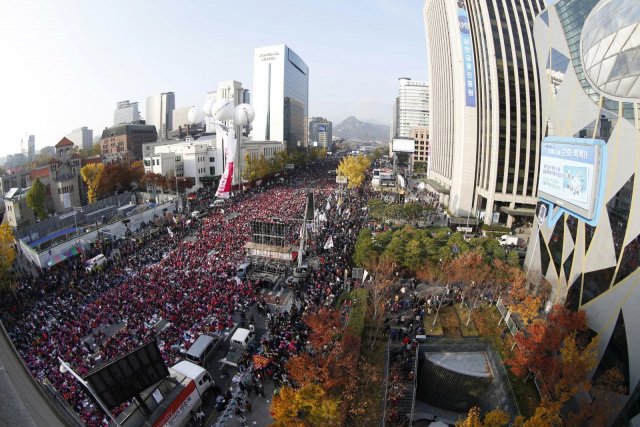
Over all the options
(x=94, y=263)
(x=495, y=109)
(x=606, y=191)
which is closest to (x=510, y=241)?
(x=495, y=109)

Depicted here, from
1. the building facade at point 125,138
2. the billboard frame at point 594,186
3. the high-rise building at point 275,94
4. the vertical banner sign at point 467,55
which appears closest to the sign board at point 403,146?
the high-rise building at point 275,94

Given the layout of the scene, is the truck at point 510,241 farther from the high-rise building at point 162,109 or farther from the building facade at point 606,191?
the high-rise building at point 162,109

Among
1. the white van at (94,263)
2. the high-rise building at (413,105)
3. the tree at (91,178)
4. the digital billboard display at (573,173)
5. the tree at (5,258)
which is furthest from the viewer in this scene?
the high-rise building at (413,105)

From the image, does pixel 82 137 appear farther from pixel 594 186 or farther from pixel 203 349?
pixel 594 186

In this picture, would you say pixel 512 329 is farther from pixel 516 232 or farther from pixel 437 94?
pixel 437 94

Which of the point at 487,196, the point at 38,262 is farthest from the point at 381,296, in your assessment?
the point at 487,196

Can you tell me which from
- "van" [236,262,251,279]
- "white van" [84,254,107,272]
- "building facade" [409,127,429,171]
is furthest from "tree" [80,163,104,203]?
"building facade" [409,127,429,171]
